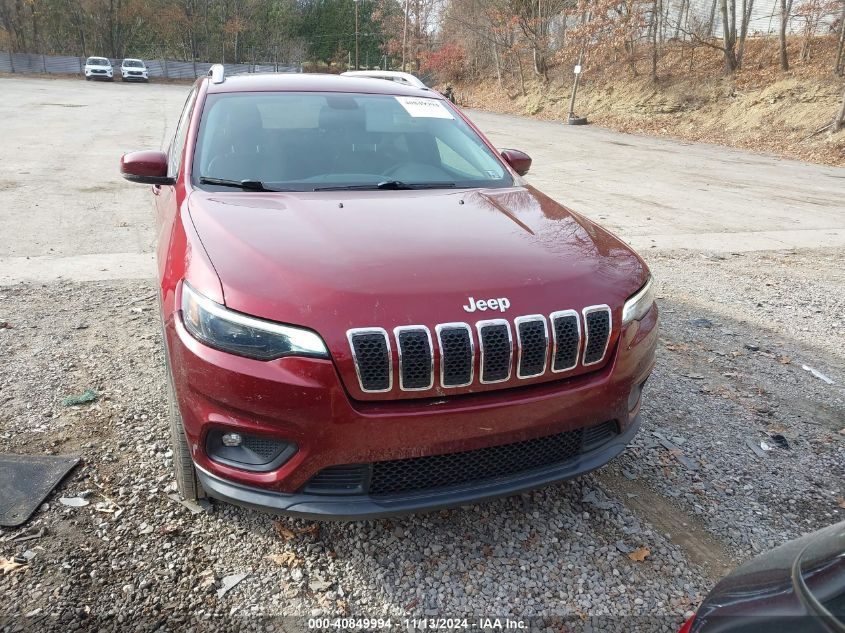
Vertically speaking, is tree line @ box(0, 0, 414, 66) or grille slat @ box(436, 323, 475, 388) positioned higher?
tree line @ box(0, 0, 414, 66)

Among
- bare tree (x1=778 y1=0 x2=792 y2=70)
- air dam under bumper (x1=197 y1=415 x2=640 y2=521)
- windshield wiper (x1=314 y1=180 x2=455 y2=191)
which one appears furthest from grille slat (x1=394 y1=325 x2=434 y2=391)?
bare tree (x1=778 y1=0 x2=792 y2=70)

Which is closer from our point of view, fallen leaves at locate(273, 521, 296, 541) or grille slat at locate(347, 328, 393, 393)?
grille slat at locate(347, 328, 393, 393)

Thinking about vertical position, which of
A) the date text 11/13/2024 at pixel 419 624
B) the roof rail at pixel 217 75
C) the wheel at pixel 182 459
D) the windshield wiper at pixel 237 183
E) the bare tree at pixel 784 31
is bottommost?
the date text 11/13/2024 at pixel 419 624

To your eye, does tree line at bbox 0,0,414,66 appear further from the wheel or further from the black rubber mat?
the wheel

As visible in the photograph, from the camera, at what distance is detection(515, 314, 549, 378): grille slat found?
7.03ft

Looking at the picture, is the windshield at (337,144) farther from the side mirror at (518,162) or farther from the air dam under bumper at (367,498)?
the air dam under bumper at (367,498)

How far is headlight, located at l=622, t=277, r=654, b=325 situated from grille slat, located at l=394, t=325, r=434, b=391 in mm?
815

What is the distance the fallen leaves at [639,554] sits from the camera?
248cm

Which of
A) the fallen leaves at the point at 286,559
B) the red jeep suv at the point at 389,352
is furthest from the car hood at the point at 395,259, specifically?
the fallen leaves at the point at 286,559

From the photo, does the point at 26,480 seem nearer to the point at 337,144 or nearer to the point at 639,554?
the point at 337,144

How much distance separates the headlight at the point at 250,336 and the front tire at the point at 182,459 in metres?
0.36

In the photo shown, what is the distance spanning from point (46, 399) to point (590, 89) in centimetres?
2850

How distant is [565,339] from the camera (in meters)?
2.21

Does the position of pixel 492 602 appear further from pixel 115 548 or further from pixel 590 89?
pixel 590 89
